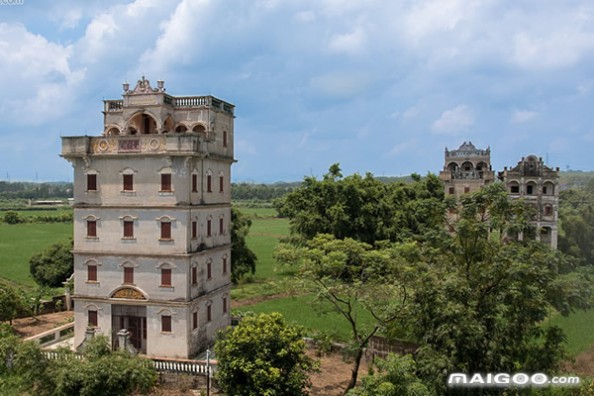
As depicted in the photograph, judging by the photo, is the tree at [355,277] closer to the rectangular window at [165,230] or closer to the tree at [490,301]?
the tree at [490,301]

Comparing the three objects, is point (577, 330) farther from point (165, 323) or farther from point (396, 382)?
point (165, 323)

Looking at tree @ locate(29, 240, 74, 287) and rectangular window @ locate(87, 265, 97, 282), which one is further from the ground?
rectangular window @ locate(87, 265, 97, 282)

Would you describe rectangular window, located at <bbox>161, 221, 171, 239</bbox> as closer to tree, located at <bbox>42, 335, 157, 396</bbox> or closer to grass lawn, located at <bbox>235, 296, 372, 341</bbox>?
tree, located at <bbox>42, 335, 157, 396</bbox>

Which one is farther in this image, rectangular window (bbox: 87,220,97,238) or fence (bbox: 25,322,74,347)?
fence (bbox: 25,322,74,347)

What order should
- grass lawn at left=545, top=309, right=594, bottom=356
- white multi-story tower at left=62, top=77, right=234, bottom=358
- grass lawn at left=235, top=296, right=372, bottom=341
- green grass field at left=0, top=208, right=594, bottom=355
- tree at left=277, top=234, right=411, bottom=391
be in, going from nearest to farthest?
tree at left=277, top=234, right=411, bottom=391 < white multi-story tower at left=62, top=77, right=234, bottom=358 < grass lawn at left=545, top=309, right=594, bottom=356 < green grass field at left=0, top=208, right=594, bottom=355 < grass lawn at left=235, top=296, right=372, bottom=341

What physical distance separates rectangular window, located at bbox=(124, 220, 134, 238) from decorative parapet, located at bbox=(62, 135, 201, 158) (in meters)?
3.78

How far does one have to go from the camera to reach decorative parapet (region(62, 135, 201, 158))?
28.1 meters

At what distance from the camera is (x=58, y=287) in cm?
4681

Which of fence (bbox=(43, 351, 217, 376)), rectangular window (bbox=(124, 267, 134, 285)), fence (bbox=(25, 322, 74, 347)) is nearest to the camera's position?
fence (bbox=(43, 351, 217, 376))

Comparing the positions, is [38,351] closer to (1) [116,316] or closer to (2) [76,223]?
(1) [116,316]

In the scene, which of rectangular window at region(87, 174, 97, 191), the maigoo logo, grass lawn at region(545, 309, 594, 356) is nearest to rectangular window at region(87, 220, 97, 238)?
rectangular window at region(87, 174, 97, 191)

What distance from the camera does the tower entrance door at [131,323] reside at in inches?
1142

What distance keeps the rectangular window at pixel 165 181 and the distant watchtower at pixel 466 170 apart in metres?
44.7

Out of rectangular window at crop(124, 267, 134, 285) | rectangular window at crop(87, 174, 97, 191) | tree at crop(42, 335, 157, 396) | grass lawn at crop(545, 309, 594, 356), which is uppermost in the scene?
rectangular window at crop(87, 174, 97, 191)
